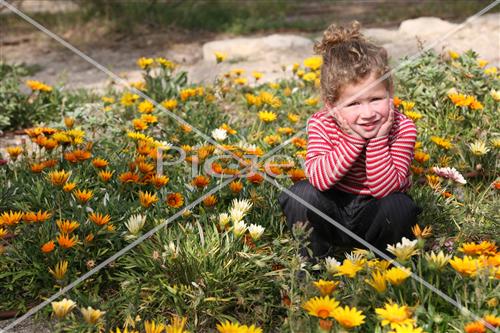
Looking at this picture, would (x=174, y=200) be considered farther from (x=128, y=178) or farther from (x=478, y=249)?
(x=478, y=249)

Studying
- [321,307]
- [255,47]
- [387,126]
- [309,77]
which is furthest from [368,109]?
[255,47]

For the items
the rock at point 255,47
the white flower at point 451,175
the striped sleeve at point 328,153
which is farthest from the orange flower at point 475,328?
the rock at point 255,47

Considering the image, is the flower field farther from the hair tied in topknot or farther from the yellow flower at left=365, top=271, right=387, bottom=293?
the hair tied in topknot

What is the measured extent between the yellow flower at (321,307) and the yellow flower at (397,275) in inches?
6.8

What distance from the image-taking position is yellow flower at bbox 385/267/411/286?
179cm

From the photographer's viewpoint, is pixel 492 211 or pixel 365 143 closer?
pixel 365 143

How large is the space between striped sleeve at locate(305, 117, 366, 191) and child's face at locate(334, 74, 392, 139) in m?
0.05

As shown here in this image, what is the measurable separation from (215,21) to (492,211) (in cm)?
564

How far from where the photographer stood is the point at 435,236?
2.64m

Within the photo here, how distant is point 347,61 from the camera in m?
2.39

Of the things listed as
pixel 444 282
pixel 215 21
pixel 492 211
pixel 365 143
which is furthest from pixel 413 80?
pixel 215 21

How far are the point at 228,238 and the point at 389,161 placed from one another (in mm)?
652

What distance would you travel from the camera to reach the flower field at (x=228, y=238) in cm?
188

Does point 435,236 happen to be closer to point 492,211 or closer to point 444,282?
point 492,211
